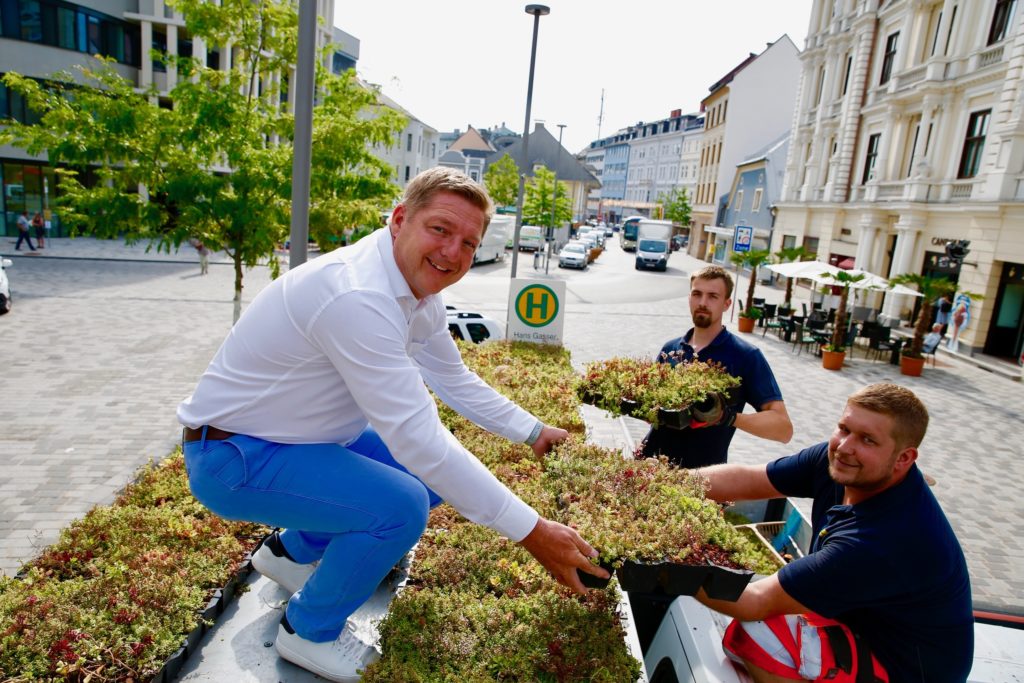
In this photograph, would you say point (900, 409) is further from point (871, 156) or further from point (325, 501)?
point (871, 156)

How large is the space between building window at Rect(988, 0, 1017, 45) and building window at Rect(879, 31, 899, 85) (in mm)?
6353

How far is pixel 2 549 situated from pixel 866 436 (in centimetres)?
658

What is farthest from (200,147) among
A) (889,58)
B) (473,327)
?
(889,58)

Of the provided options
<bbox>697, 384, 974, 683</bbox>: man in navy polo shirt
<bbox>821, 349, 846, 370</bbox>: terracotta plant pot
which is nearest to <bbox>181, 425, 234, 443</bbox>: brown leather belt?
<bbox>697, 384, 974, 683</bbox>: man in navy polo shirt

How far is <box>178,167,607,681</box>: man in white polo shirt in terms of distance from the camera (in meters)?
2.26

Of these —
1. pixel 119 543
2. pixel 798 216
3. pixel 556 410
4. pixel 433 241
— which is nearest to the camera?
pixel 433 241

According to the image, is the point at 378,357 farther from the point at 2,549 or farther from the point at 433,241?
the point at 2,549

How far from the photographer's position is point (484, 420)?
3.26m

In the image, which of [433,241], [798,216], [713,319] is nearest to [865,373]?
[713,319]

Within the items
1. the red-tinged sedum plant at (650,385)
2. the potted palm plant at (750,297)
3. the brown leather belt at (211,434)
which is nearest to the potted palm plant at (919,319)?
A: the potted palm plant at (750,297)

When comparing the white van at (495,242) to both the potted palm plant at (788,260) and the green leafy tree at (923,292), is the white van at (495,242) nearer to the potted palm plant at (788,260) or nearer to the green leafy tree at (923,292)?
the potted palm plant at (788,260)

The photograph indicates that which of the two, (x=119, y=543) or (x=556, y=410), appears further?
(x=556, y=410)

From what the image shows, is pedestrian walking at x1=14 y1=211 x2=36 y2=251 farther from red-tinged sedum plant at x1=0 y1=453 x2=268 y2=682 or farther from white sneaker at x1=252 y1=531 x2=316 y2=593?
white sneaker at x1=252 y1=531 x2=316 y2=593

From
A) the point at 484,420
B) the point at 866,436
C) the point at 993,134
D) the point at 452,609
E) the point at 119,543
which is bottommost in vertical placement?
the point at 119,543
